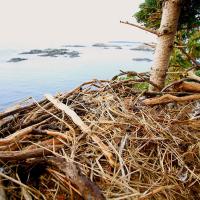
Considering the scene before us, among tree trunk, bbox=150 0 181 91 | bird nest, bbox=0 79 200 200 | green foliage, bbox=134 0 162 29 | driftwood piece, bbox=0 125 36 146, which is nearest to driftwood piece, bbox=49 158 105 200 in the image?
bird nest, bbox=0 79 200 200

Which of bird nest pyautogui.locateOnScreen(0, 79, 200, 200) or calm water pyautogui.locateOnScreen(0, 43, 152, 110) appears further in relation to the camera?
calm water pyautogui.locateOnScreen(0, 43, 152, 110)

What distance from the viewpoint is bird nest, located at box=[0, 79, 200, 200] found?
1.93 m

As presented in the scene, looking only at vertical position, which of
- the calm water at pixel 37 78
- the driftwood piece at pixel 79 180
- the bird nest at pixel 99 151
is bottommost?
the calm water at pixel 37 78

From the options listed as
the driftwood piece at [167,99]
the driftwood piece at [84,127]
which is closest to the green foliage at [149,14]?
the driftwood piece at [167,99]

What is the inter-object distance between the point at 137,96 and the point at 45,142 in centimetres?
151

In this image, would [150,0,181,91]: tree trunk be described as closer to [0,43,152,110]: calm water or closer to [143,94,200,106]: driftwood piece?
[143,94,200,106]: driftwood piece

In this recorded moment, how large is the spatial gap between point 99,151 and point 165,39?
229 cm

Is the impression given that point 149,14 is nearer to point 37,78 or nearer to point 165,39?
point 165,39

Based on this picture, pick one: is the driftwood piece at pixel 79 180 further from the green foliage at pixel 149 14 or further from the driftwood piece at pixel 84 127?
the green foliage at pixel 149 14

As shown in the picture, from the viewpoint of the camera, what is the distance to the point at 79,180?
1808mm

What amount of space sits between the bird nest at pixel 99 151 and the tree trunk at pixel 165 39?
0.92 meters

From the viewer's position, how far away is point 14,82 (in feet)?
94.2

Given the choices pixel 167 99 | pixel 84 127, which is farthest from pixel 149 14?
pixel 84 127

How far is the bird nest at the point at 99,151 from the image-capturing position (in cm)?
193
